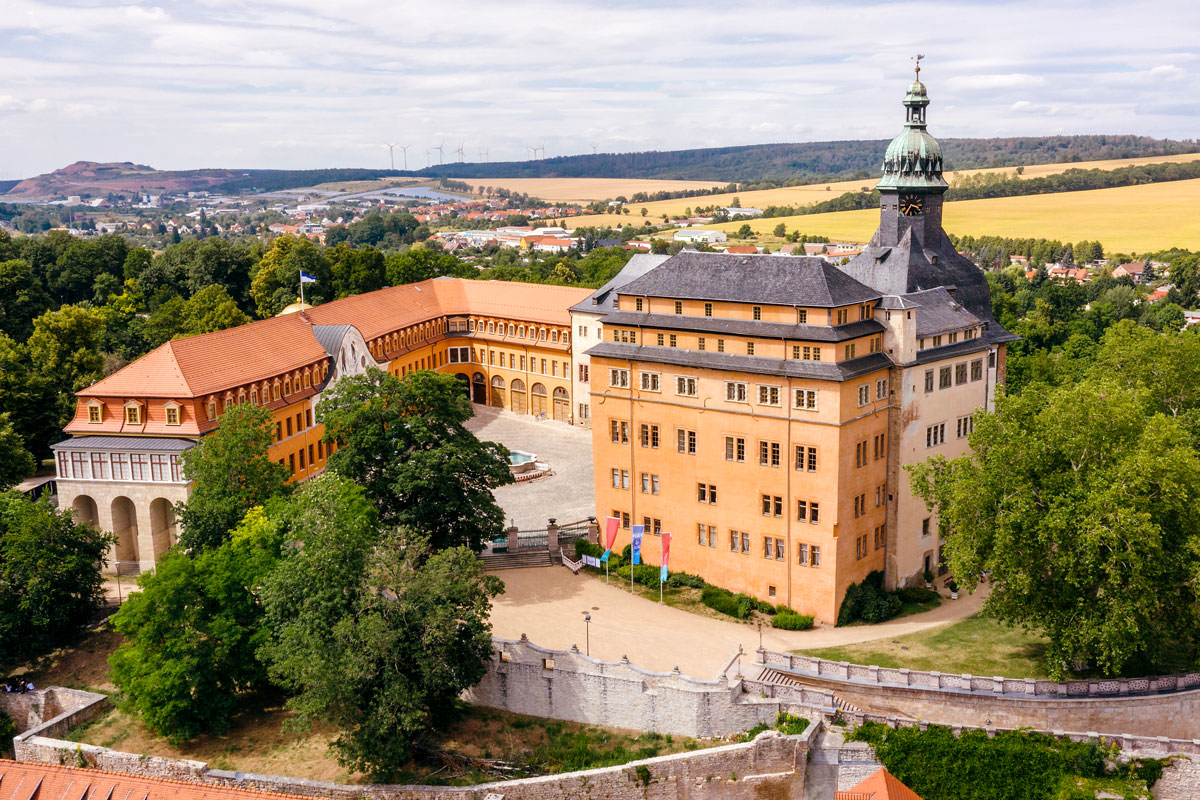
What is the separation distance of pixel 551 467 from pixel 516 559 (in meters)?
19.3

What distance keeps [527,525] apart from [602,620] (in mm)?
13982

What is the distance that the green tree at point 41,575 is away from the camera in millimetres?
51562

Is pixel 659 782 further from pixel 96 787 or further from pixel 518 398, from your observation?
pixel 518 398

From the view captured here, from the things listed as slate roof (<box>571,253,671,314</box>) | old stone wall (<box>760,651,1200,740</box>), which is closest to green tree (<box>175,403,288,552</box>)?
old stone wall (<box>760,651,1200,740</box>)

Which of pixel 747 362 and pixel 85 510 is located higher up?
pixel 747 362

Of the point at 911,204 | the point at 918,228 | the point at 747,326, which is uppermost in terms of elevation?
the point at 911,204

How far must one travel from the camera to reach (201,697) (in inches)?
1843

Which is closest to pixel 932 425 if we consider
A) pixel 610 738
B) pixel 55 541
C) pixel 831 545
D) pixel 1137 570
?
pixel 831 545

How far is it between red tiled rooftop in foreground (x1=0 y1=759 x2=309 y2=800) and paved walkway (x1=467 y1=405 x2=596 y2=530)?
2720 cm

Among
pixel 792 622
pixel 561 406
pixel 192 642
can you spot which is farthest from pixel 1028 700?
pixel 561 406

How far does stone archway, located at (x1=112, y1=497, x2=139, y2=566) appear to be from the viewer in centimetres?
6175

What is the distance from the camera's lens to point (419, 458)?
56.4 metres

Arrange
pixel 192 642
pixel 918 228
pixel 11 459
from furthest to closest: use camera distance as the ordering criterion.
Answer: pixel 918 228, pixel 11 459, pixel 192 642

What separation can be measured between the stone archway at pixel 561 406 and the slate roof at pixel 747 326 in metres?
33.8
